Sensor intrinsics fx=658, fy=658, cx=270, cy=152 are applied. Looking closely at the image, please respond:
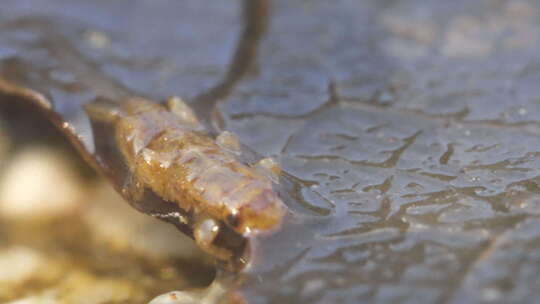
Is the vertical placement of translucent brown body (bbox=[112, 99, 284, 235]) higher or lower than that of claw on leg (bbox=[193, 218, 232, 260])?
higher

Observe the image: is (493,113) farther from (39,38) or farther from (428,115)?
(39,38)

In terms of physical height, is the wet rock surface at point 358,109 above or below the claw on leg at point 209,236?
above

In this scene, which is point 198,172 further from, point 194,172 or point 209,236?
point 209,236

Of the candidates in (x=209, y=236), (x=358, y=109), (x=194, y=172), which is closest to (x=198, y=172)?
(x=194, y=172)

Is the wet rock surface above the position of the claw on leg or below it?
above

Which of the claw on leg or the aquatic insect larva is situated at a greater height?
the aquatic insect larva
